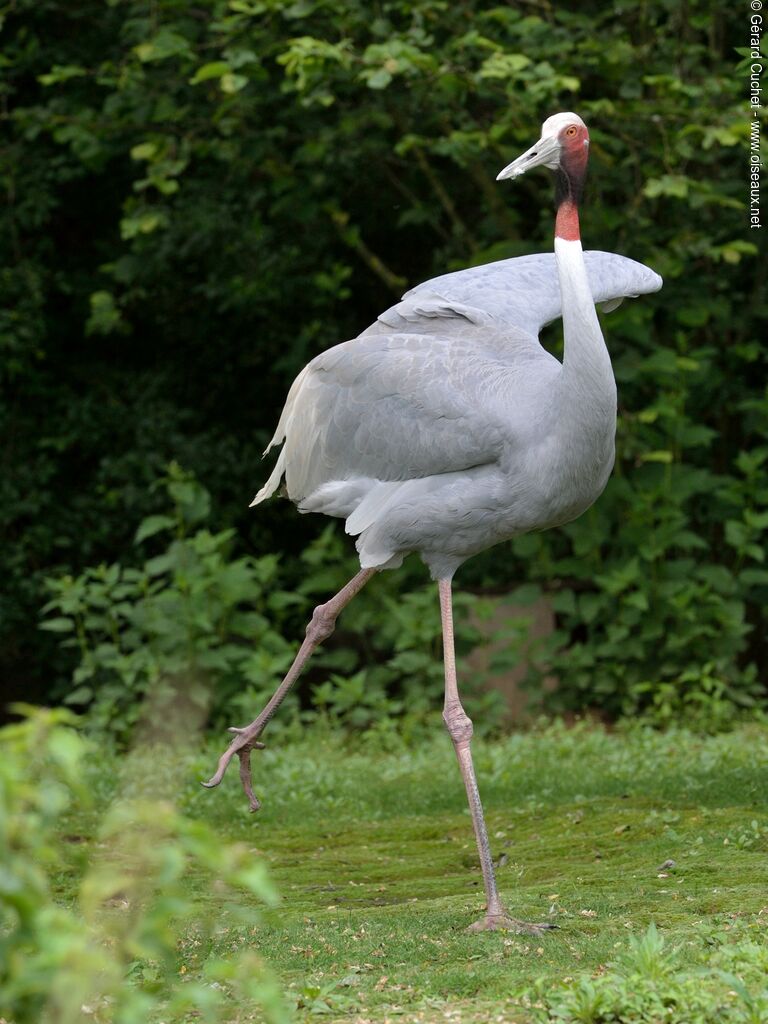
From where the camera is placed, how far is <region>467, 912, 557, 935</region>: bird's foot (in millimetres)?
4273

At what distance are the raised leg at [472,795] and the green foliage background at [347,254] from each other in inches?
137

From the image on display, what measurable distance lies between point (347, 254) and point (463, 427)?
5.94 meters

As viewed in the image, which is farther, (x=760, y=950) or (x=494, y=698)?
(x=494, y=698)

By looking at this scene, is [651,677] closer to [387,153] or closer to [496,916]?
[387,153]

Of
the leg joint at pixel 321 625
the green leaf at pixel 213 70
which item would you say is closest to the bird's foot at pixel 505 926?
the leg joint at pixel 321 625

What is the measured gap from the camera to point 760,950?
11.6 feet

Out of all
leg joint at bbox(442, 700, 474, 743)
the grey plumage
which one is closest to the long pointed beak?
the grey plumage

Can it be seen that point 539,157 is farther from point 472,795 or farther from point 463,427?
point 472,795

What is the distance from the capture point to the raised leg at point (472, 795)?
4363 millimetres

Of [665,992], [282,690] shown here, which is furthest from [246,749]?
[665,992]

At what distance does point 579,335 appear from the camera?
192 inches

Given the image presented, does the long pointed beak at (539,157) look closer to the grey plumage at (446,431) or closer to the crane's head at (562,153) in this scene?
the crane's head at (562,153)

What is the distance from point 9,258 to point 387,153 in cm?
268

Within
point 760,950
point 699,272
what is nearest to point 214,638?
point 699,272
